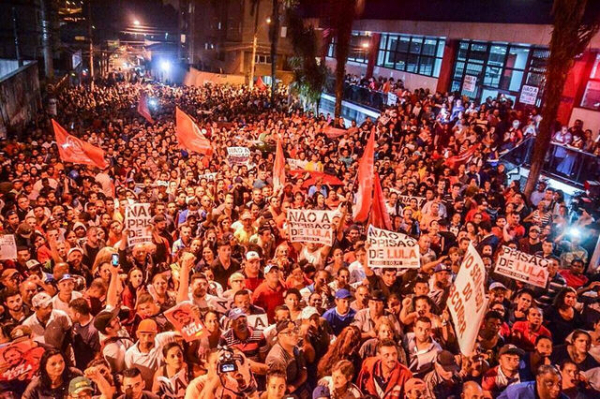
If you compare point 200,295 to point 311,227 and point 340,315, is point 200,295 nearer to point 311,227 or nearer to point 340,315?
point 340,315

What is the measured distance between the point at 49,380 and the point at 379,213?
19.0 ft

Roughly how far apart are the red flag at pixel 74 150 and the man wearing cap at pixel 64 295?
20.9 ft

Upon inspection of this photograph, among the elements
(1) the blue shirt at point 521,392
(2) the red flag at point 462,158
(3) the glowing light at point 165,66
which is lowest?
(3) the glowing light at point 165,66

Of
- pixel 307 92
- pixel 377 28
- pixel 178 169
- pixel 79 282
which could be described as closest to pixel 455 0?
pixel 377 28

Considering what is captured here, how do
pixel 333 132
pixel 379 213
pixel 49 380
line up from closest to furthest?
1. pixel 49 380
2. pixel 379 213
3. pixel 333 132

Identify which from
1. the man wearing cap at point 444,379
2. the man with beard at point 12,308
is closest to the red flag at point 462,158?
the man wearing cap at point 444,379

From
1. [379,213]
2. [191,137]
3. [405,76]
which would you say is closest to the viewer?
[379,213]

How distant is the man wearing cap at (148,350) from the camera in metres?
4.56

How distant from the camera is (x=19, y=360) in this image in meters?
4.20

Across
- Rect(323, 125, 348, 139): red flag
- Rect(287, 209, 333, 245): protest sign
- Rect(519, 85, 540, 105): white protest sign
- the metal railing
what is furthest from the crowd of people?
Rect(323, 125, 348, 139): red flag

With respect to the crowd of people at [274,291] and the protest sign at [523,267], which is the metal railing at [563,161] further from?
the protest sign at [523,267]

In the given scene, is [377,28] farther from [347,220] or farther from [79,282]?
[79,282]

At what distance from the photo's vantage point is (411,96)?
58.7 feet

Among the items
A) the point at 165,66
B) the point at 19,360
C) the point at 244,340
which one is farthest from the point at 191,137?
the point at 165,66
